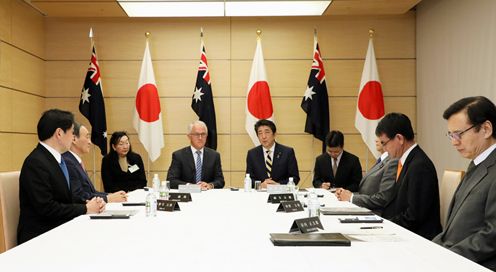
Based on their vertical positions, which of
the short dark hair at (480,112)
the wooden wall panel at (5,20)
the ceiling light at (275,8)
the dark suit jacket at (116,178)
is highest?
the ceiling light at (275,8)

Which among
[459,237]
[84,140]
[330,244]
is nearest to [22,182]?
[84,140]

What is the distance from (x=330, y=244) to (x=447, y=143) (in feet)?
16.3

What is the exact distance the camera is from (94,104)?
7.28 meters

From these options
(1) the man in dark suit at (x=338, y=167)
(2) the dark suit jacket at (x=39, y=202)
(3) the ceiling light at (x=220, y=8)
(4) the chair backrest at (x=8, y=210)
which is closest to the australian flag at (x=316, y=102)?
(3) the ceiling light at (x=220, y=8)

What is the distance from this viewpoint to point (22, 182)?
10.7 ft

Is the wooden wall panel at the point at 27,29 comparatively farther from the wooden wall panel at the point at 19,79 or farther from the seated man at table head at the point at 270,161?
the seated man at table head at the point at 270,161

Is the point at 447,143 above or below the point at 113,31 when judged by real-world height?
below

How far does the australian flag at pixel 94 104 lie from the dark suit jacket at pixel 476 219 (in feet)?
18.5

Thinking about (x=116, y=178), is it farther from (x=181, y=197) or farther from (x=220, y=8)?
(x=220, y=8)

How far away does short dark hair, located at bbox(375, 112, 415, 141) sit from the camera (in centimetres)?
348

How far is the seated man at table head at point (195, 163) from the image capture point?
5789 millimetres

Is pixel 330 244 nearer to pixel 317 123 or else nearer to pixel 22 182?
pixel 22 182

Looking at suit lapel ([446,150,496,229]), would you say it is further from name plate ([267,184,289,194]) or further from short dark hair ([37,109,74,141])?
short dark hair ([37,109,74,141])

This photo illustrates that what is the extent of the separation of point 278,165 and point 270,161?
0.12m
